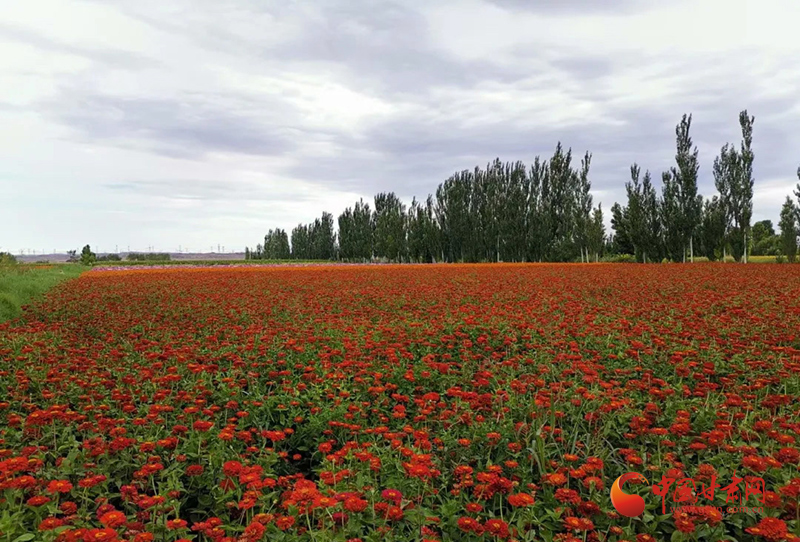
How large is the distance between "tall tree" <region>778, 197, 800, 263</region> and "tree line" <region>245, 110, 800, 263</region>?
0.06 m

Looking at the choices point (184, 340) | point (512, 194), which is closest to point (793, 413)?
point (184, 340)

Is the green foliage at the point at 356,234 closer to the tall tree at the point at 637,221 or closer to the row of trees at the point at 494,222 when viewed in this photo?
the row of trees at the point at 494,222

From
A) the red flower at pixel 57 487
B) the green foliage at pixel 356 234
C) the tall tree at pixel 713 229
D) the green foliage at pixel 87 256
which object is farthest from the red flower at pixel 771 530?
the green foliage at pixel 356 234

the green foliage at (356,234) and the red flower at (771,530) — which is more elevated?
the green foliage at (356,234)

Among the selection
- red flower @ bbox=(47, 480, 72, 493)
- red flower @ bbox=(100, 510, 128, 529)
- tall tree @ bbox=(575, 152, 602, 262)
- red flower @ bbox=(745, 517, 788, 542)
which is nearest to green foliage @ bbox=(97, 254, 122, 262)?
tall tree @ bbox=(575, 152, 602, 262)

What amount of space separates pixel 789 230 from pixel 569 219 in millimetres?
15933

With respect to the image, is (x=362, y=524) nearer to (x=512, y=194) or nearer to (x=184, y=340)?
(x=184, y=340)

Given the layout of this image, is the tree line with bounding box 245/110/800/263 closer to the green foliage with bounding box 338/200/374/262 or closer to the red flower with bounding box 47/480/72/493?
the green foliage with bounding box 338/200/374/262

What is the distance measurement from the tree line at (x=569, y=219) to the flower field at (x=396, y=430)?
3582 centimetres

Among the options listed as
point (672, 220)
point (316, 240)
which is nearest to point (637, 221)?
point (672, 220)

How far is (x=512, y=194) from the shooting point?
49844mm

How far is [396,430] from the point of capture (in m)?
4.11

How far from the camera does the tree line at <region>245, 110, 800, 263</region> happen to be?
40344 millimetres

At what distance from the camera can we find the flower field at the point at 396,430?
261 cm
